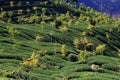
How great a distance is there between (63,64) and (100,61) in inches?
841

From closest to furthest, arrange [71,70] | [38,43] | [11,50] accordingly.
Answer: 1. [71,70]
2. [11,50]
3. [38,43]

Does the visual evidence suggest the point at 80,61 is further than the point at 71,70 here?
Yes

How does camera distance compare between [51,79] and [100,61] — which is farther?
[100,61]

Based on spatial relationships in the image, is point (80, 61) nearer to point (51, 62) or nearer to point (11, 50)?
point (51, 62)

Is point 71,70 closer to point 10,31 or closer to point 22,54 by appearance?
point 22,54

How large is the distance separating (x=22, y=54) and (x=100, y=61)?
35.8m

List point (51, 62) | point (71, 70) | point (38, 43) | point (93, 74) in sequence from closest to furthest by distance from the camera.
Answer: point (93, 74) < point (71, 70) < point (51, 62) < point (38, 43)

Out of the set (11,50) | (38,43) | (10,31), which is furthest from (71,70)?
(10,31)

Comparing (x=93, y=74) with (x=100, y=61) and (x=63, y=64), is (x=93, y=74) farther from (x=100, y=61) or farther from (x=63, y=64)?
(x=100, y=61)

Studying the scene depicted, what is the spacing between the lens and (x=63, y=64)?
507 ft

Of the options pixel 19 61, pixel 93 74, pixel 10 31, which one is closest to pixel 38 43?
pixel 10 31

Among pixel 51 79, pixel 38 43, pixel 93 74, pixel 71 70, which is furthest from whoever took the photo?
pixel 38 43

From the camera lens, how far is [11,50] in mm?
163125

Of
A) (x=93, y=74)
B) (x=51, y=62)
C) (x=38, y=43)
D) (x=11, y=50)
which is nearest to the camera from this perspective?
(x=93, y=74)
